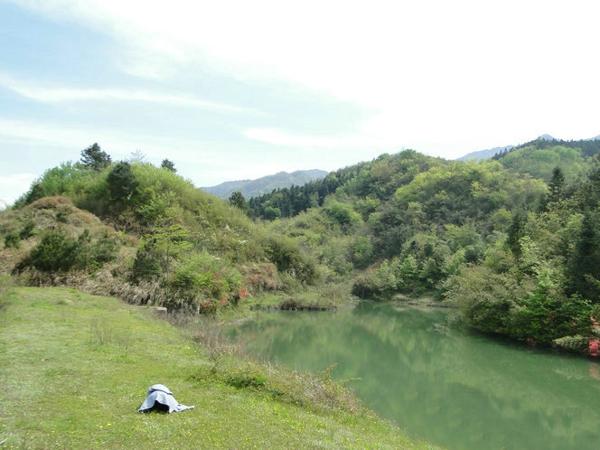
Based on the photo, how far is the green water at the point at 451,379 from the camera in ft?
44.9

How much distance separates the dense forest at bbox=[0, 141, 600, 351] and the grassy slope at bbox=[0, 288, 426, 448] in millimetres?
10677

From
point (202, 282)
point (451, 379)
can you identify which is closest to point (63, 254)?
point (202, 282)

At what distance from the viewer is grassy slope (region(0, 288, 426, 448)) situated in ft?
24.0

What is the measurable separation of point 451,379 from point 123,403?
14791 mm

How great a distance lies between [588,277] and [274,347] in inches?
597

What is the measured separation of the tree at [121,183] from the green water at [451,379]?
14.2 metres

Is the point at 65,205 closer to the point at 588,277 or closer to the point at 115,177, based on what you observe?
the point at 115,177

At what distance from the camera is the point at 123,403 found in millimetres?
8852

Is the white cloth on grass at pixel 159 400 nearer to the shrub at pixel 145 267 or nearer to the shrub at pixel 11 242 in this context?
the shrub at pixel 145 267

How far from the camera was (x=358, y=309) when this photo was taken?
43.3 meters

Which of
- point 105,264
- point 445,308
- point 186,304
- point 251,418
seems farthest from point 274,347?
point 445,308

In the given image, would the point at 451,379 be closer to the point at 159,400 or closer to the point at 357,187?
the point at 159,400

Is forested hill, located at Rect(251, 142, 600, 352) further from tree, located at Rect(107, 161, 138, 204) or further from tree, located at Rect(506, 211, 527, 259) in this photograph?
tree, located at Rect(107, 161, 138, 204)

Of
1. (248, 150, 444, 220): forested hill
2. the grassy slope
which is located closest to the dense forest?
the grassy slope
